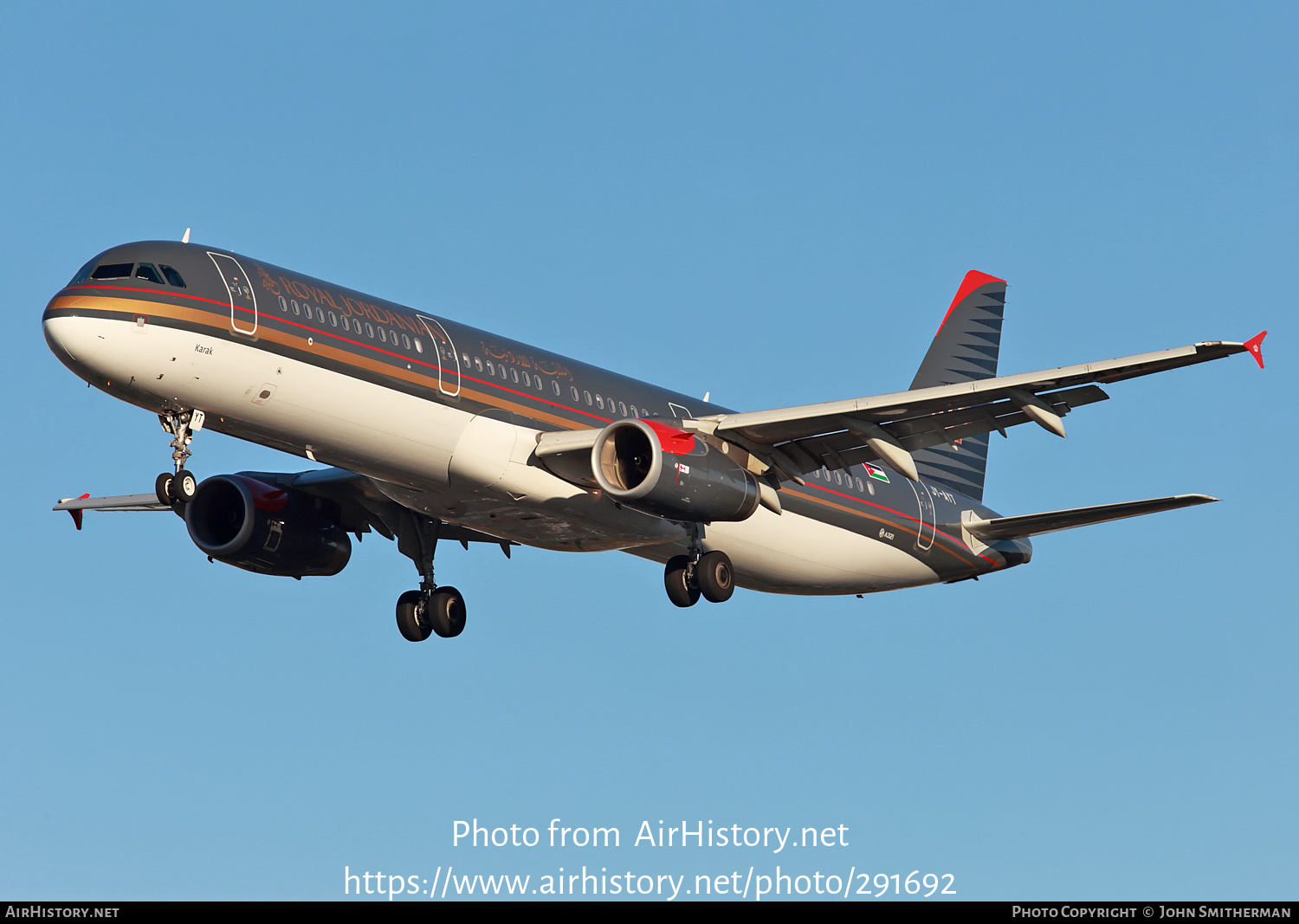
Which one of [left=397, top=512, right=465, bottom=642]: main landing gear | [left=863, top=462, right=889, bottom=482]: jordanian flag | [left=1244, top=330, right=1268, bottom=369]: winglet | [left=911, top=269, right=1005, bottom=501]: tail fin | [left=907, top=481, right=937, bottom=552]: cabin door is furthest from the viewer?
[left=911, top=269, right=1005, bottom=501]: tail fin

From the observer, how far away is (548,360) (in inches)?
1348

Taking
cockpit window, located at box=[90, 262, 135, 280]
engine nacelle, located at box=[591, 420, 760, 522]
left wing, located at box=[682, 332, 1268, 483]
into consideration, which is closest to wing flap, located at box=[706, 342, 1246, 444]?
left wing, located at box=[682, 332, 1268, 483]

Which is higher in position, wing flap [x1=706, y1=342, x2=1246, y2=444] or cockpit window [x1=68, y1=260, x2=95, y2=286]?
wing flap [x1=706, y1=342, x2=1246, y2=444]

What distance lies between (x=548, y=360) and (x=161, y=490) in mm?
8197

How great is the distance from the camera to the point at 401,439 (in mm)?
31172

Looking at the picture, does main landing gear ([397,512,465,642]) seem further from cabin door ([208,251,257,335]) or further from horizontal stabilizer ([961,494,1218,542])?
horizontal stabilizer ([961,494,1218,542])

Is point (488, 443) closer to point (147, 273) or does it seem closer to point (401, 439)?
point (401, 439)

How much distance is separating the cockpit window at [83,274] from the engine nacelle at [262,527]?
8260 millimetres

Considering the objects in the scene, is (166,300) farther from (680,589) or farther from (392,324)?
(680,589)

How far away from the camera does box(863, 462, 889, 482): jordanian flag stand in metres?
39.8

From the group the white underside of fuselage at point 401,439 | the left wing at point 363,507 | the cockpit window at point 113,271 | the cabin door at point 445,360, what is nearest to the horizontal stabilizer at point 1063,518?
the white underside of fuselage at point 401,439

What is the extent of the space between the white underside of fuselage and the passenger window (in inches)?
34.1

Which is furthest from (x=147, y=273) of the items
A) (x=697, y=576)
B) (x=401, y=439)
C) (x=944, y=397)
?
(x=944, y=397)
